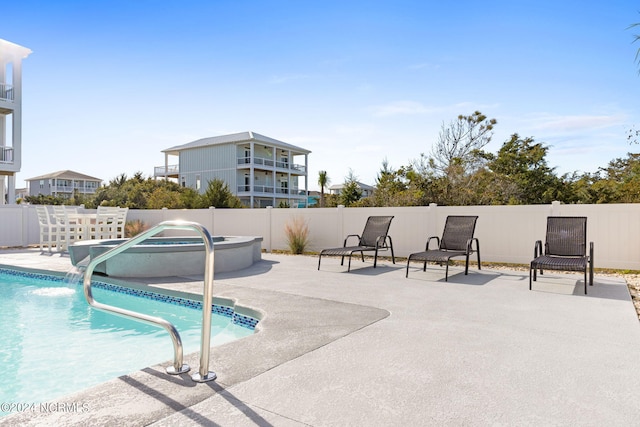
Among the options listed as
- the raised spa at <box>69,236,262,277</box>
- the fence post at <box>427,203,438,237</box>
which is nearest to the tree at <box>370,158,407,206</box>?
the fence post at <box>427,203,438,237</box>

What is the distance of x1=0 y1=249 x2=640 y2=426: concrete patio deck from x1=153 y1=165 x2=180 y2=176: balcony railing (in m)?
34.6

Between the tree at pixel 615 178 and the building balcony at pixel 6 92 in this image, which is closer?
the tree at pixel 615 178

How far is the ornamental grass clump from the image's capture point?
10.8 metres

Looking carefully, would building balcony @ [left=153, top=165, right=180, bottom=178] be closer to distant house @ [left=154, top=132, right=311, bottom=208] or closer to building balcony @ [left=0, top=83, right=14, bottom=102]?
distant house @ [left=154, top=132, right=311, bottom=208]

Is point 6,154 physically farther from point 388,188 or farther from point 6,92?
point 388,188

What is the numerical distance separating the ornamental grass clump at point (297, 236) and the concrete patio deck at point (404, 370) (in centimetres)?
565

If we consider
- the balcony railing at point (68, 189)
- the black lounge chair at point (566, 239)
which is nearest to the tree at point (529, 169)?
the black lounge chair at point (566, 239)

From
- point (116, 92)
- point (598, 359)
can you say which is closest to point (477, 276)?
point (598, 359)

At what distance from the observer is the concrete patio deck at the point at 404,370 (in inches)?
80.5

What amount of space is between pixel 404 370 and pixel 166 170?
3836 centimetres

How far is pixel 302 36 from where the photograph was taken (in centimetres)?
1095

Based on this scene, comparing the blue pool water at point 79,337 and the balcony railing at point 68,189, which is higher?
the balcony railing at point 68,189

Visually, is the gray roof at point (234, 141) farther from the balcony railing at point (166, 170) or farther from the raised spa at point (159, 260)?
the raised spa at point (159, 260)

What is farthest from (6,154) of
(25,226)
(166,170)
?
(166,170)
